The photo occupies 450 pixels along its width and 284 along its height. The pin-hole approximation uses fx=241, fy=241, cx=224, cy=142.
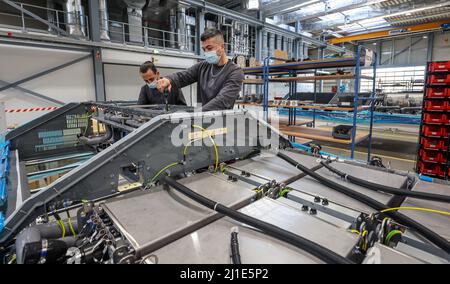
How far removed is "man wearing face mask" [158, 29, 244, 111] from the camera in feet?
6.29

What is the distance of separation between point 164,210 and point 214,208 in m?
0.24

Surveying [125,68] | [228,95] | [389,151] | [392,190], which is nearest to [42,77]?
[125,68]

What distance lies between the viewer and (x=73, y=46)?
495 cm

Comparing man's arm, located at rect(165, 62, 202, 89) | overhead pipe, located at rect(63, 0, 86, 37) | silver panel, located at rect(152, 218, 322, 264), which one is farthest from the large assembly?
overhead pipe, located at rect(63, 0, 86, 37)

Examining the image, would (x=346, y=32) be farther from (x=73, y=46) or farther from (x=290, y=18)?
(x=73, y=46)

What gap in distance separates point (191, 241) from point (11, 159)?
2.41 m

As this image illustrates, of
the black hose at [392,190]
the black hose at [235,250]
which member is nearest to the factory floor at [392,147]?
the black hose at [392,190]

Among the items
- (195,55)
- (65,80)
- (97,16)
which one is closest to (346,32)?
(195,55)

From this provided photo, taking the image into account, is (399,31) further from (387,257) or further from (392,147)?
(387,257)

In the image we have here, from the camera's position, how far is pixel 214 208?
104cm

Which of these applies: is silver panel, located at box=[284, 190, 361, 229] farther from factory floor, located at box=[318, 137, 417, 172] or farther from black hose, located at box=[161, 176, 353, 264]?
factory floor, located at box=[318, 137, 417, 172]

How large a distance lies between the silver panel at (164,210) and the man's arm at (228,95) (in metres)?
0.64

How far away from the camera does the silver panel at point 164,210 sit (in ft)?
3.00

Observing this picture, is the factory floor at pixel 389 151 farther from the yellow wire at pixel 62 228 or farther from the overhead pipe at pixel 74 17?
the overhead pipe at pixel 74 17
